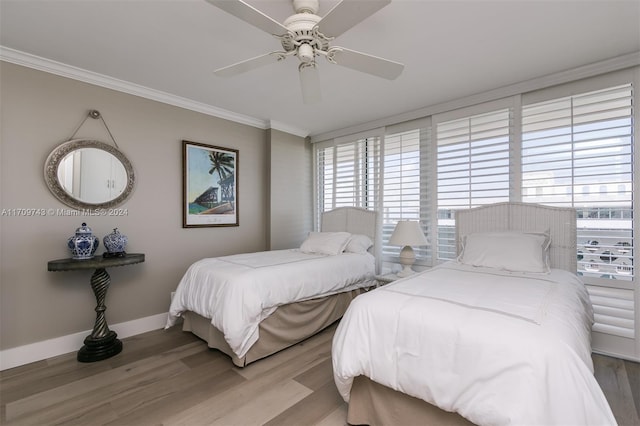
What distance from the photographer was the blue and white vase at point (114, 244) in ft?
8.65

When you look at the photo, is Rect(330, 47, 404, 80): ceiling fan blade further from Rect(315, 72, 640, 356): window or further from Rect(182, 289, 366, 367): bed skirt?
Rect(182, 289, 366, 367): bed skirt

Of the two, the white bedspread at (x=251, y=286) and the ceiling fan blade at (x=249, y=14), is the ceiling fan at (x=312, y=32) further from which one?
the white bedspread at (x=251, y=286)

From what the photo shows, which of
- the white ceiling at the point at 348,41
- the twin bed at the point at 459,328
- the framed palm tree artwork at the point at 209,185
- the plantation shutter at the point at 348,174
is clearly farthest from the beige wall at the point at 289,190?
the twin bed at the point at 459,328

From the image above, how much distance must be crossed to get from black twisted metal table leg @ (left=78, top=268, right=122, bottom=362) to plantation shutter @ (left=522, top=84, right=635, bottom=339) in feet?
13.9

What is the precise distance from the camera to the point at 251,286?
2.33 meters

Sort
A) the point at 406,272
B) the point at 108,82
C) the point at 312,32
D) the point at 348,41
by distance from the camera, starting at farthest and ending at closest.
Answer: the point at 406,272, the point at 108,82, the point at 348,41, the point at 312,32

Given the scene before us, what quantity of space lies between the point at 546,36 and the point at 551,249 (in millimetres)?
1799

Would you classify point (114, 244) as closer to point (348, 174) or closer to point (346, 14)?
point (346, 14)

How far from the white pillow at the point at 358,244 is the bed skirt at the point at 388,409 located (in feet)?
6.62

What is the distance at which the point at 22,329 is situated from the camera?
95.4 inches

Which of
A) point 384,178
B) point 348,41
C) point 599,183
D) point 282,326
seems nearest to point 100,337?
point 282,326

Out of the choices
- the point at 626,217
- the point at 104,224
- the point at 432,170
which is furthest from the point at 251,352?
the point at 626,217

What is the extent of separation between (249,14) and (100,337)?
2.85m

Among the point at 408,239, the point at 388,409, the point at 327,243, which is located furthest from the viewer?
the point at 327,243
